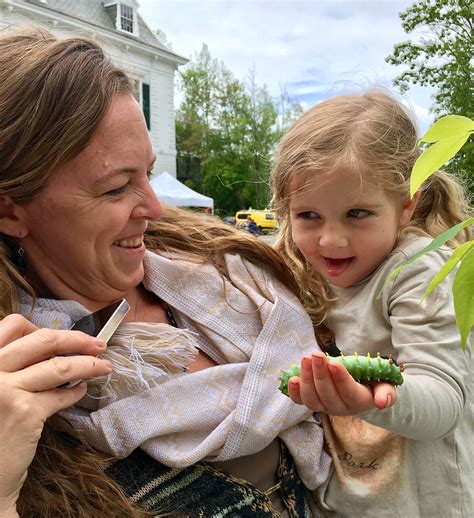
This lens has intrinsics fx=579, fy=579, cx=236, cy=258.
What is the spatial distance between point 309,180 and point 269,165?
65 centimetres

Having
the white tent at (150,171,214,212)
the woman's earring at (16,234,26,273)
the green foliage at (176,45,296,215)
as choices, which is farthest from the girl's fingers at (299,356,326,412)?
the green foliage at (176,45,296,215)

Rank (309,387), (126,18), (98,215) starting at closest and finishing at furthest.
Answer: (309,387) < (98,215) < (126,18)

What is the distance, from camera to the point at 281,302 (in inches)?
66.1

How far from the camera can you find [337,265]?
1.69 m

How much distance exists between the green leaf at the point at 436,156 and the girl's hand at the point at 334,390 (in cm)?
52

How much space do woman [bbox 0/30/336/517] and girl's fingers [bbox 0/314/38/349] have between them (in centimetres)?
23

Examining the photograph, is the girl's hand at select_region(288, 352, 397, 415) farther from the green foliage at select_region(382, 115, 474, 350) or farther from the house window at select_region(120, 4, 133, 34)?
the house window at select_region(120, 4, 133, 34)

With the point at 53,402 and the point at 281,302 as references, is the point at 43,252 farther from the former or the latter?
the point at 281,302

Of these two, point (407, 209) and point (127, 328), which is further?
point (407, 209)

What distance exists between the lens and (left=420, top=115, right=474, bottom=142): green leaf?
1.96ft

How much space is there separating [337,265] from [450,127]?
1.10 meters

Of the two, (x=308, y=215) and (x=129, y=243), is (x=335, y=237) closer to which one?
(x=308, y=215)

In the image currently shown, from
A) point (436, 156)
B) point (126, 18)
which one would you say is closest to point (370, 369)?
point (436, 156)

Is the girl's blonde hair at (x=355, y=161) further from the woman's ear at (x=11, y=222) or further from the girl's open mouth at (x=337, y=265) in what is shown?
the woman's ear at (x=11, y=222)
